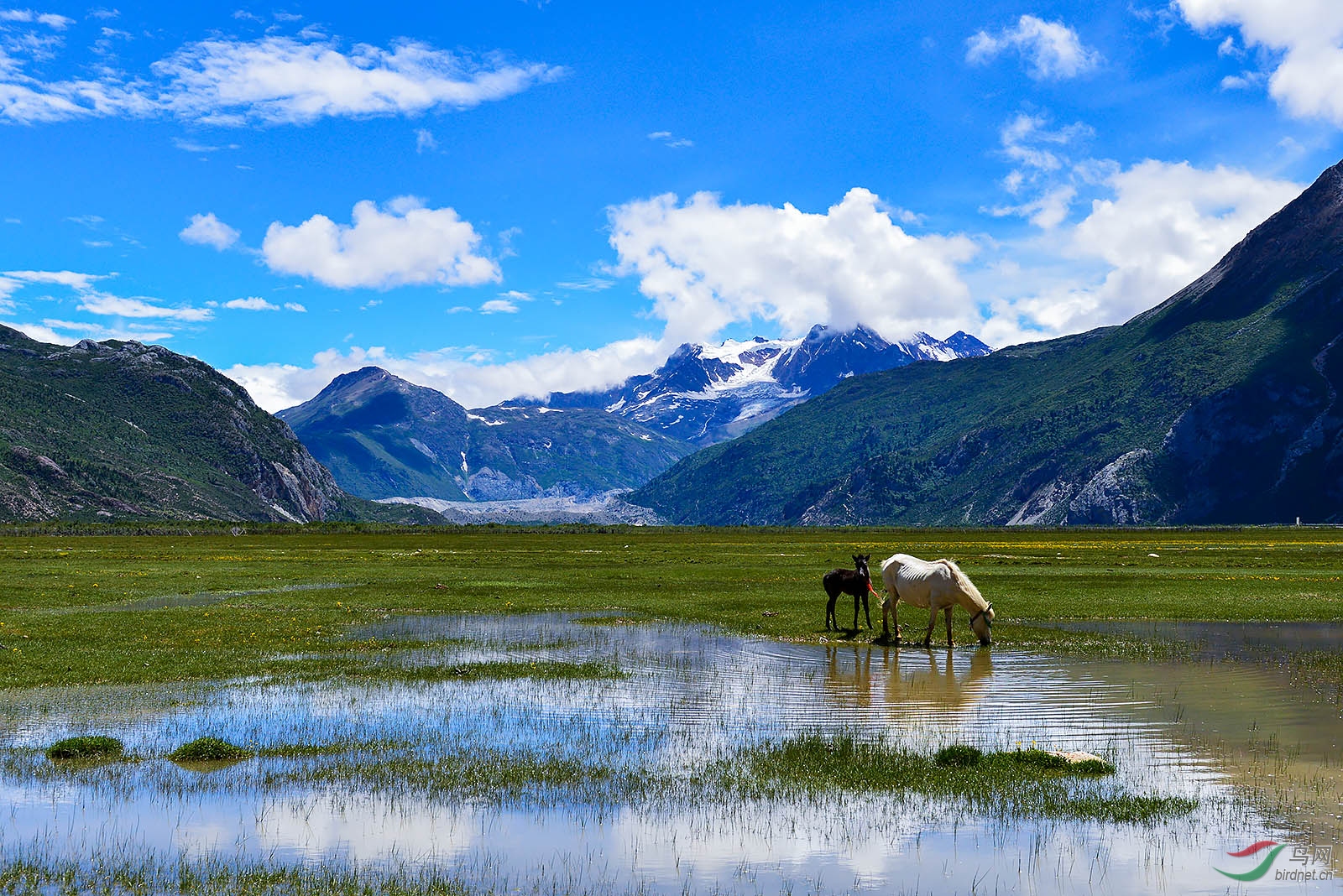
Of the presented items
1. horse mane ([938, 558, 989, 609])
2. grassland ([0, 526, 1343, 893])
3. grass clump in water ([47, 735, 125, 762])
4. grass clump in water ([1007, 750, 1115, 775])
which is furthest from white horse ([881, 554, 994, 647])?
grass clump in water ([47, 735, 125, 762])

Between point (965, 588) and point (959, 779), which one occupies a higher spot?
point (965, 588)

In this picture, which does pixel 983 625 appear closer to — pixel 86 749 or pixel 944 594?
pixel 944 594

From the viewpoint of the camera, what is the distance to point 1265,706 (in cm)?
2409

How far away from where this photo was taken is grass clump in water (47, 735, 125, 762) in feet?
62.0

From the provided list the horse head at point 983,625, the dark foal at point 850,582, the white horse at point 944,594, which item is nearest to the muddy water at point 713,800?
the horse head at point 983,625

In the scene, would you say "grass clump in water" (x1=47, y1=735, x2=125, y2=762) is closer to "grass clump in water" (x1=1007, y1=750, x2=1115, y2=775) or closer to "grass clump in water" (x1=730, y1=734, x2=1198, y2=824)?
"grass clump in water" (x1=730, y1=734, x2=1198, y2=824)

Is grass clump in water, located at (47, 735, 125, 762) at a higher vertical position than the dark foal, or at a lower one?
lower

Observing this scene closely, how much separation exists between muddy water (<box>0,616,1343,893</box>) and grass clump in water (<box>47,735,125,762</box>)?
43cm

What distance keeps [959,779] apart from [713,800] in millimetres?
4772

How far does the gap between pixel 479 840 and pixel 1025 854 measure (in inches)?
324

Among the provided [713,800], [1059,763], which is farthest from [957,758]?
[713,800]

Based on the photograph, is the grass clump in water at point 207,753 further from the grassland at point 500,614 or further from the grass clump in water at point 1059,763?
the grass clump in water at point 1059,763

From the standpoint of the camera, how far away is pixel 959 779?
17672 millimetres

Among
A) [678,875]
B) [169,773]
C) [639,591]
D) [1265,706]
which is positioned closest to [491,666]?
[169,773]
